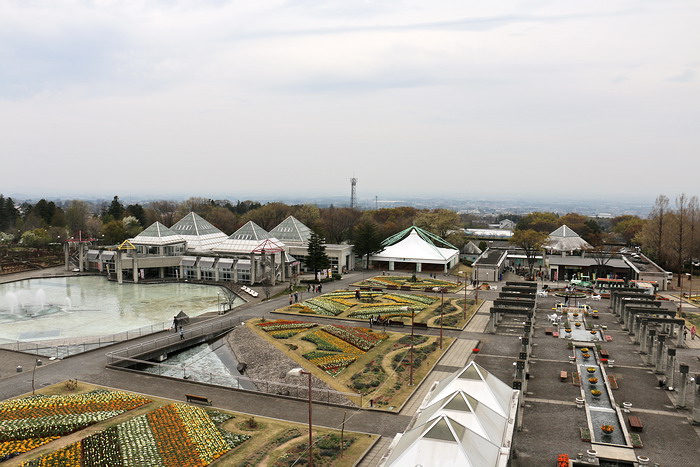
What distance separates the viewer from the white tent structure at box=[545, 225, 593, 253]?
9046 centimetres

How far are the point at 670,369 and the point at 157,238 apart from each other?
248ft

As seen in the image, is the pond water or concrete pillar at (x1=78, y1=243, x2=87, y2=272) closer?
the pond water

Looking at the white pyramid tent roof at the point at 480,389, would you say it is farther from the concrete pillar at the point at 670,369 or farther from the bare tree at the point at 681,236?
the bare tree at the point at 681,236

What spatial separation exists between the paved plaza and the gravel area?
4.58 ft

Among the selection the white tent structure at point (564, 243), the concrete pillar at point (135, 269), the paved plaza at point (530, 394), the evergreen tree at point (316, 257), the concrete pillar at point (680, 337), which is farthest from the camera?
the white tent structure at point (564, 243)

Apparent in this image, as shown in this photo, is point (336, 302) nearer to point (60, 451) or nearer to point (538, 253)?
point (60, 451)

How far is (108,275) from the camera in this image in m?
81.8

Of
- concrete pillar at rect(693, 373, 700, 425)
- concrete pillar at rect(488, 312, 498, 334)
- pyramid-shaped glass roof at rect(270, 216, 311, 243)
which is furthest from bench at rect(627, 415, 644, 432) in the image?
pyramid-shaped glass roof at rect(270, 216, 311, 243)

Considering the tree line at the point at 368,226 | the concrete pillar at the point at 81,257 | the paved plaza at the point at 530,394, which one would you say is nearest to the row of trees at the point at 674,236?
the tree line at the point at 368,226

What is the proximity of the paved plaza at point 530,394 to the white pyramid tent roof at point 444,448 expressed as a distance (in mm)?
5708

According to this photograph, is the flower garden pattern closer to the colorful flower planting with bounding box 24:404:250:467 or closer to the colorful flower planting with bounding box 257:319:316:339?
the colorful flower planting with bounding box 257:319:316:339

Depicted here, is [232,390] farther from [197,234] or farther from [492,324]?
[197,234]

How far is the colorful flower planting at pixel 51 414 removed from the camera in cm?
2467

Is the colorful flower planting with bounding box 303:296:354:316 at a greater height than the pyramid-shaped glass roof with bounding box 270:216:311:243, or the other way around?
the pyramid-shaped glass roof with bounding box 270:216:311:243
